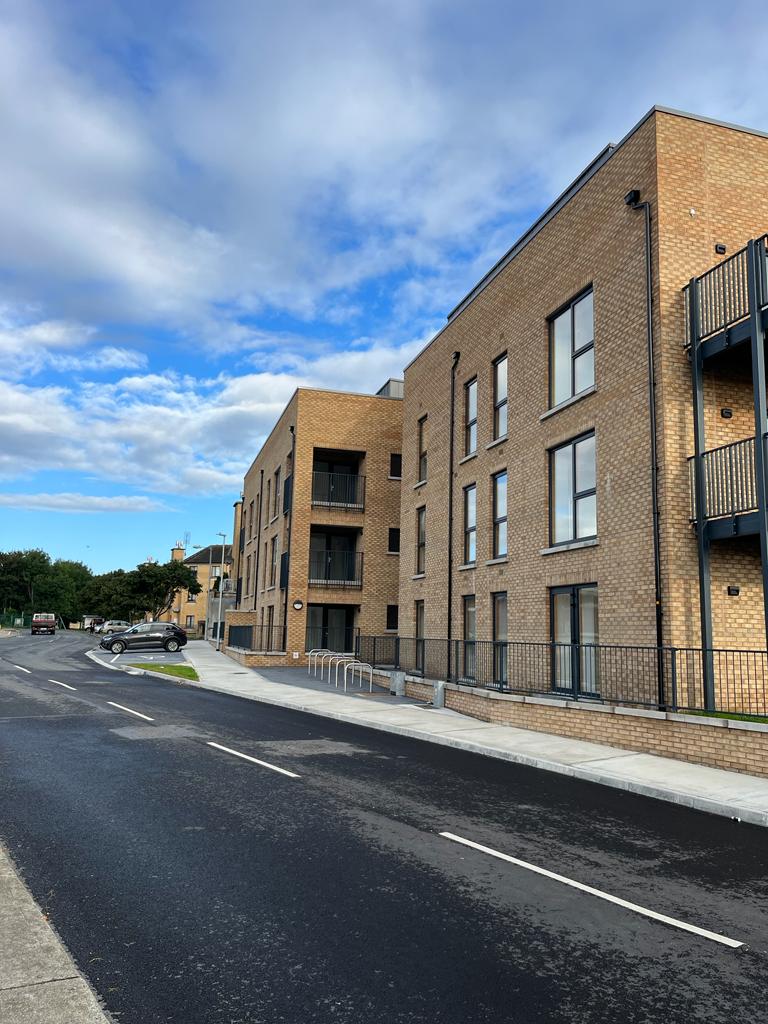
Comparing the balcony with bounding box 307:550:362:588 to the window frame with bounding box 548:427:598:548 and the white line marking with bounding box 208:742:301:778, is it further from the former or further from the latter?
the white line marking with bounding box 208:742:301:778

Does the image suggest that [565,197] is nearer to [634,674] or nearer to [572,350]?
[572,350]

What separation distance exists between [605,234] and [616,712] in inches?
369

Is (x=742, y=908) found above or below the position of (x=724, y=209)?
below

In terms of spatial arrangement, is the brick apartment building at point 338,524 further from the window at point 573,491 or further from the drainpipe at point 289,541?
the window at point 573,491

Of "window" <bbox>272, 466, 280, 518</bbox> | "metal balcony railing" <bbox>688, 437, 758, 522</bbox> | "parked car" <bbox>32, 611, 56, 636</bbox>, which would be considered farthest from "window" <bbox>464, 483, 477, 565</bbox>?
"parked car" <bbox>32, 611, 56, 636</bbox>

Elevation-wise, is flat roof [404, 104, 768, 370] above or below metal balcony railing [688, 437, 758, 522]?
above

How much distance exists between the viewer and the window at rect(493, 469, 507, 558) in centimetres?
1950

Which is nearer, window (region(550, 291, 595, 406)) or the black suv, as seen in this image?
window (region(550, 291, 595, 406))

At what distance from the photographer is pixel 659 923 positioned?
17.1 ft

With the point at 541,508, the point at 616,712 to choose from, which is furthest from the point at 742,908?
the point at 541,508

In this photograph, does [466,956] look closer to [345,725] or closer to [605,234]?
[345,725]

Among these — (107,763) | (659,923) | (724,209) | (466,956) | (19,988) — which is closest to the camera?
(19,988)

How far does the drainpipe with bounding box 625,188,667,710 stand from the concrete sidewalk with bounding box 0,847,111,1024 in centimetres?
983

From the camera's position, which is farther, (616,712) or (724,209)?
(724,209)
